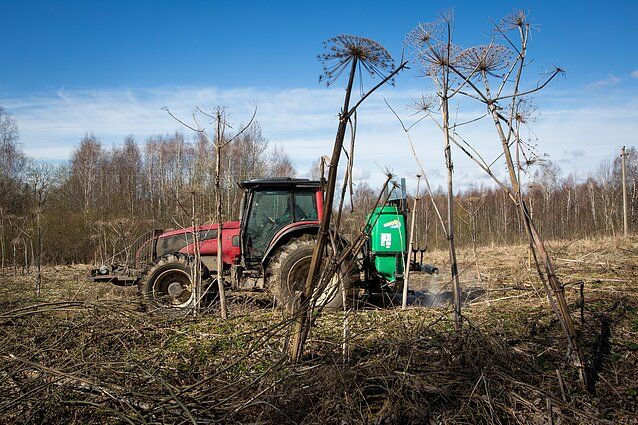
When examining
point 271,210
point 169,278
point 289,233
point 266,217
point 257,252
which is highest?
point 271,210

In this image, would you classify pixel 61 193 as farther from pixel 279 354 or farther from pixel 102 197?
pixel 279 354

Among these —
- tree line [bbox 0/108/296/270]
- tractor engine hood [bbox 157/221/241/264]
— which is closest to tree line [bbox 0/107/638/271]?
tree line [bbox 0/108/296/270]

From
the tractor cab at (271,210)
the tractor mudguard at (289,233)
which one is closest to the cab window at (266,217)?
the tractor cab at (271,210)

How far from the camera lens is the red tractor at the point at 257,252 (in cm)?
739

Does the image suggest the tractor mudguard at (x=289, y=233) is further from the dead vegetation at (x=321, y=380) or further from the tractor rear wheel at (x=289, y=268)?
the dead vegetation at (x=321, y=380)

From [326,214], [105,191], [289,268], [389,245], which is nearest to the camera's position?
[326,214]

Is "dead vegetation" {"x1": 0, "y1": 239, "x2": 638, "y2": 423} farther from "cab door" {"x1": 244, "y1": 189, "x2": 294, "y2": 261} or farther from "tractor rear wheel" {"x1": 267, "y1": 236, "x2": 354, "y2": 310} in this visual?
"cab door" {"x1": 244, "y1": 189, "x2": 294, "y2": 261}

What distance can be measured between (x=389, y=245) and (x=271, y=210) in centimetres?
214

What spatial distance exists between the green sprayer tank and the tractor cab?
1190 mm

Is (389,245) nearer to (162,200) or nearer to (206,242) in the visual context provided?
(206,242)

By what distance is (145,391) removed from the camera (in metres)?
3.18

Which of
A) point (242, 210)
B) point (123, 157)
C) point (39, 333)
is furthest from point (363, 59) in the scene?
point (123, 157)

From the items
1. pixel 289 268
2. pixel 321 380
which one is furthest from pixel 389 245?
pixel 321 380

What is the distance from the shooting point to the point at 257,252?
8.04m
